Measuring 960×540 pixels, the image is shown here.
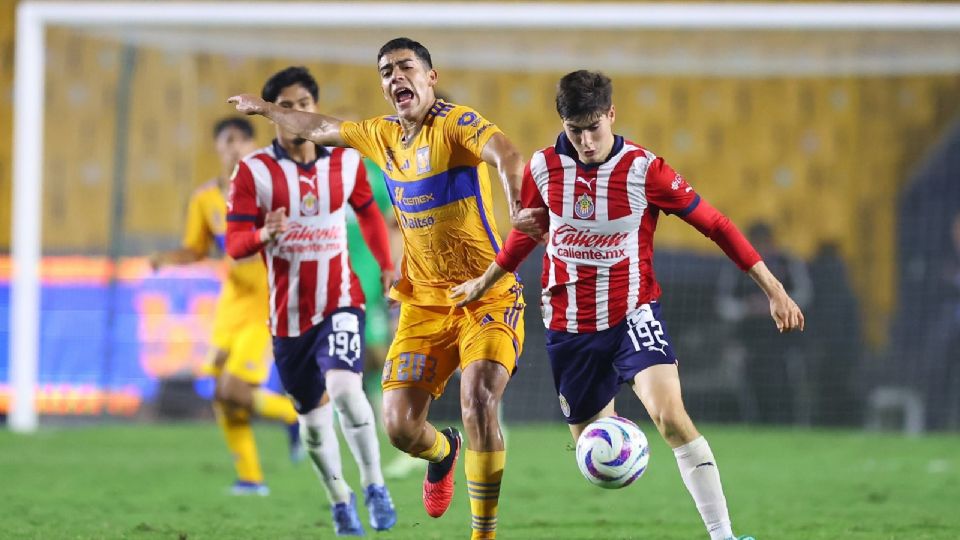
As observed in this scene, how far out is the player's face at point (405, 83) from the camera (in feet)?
19.1

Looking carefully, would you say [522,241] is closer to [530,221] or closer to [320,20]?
[530,221]

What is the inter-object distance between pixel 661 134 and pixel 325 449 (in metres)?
9.99

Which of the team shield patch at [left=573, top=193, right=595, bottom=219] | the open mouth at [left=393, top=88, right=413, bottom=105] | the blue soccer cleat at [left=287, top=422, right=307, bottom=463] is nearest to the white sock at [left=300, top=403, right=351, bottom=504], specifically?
the open mouth at [left=393, top=88, right=413, bottom=105]

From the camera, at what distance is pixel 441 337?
5.96 meters

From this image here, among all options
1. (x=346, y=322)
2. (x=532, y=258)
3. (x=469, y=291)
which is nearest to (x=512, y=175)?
(x=469, y=291)

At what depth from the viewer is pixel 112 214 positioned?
13.8 m

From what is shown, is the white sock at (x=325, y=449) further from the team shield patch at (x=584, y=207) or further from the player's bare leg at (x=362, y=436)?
the team shield patch at (x=584, y=207)

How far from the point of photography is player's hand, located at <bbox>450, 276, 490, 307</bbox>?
5.58m

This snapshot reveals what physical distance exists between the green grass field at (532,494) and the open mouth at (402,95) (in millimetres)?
2086

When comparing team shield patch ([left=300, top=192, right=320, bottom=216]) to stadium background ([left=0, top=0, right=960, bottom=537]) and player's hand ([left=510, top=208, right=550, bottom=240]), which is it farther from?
stadium background ([left=0, top=0, right=960, bottom=537])

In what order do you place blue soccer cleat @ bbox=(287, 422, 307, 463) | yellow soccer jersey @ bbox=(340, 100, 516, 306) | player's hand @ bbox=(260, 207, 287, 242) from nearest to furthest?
yellow soccer jersey @ bbox=(340, 100, 516, 306) < player's hand @ bbox=(260, 207, 287, 242) < blue soccer cleat @ bbox=(287, 422, 307, 463)

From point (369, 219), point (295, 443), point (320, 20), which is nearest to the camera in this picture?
point (369, 219)

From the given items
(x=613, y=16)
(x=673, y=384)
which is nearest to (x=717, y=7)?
(x=613, y=16)

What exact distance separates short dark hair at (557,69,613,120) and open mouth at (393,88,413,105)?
71cm
